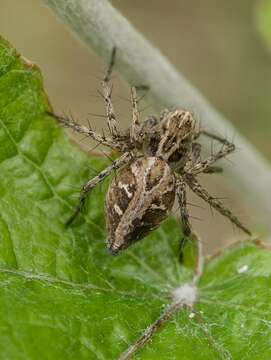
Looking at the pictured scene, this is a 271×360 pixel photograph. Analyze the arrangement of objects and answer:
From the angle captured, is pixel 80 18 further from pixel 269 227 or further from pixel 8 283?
pixel 269 227

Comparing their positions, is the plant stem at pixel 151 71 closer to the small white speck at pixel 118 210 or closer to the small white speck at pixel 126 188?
the small white speck at pixel 126 188

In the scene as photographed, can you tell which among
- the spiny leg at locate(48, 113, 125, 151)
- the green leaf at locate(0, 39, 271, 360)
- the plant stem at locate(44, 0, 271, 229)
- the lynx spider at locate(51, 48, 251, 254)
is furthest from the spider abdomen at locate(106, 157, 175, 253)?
the plant stem at locate(44, 0, 271, 229)

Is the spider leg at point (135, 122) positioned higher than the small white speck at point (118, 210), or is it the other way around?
the spider leg at point (135, 122)

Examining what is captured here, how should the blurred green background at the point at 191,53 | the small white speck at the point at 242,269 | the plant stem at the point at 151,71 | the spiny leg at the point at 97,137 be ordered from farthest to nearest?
the blurred green background at the point at 191,53
the spiny leg at the point at 97,137
the small white speck at the point at 242,269
the plant stem at the point at 151,71

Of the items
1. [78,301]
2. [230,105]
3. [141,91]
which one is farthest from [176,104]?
[230,105]

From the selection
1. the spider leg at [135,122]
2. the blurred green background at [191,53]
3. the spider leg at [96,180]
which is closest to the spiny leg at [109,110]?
the spider leg at [135,122]

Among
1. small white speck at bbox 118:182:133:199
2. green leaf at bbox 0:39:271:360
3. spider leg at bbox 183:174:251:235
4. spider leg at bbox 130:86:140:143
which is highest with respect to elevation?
spider leg at bbox 130:86:140:143

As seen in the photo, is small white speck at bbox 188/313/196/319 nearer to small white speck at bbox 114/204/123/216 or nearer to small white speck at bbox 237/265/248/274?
small white speck at bbox 237/265/248/274
